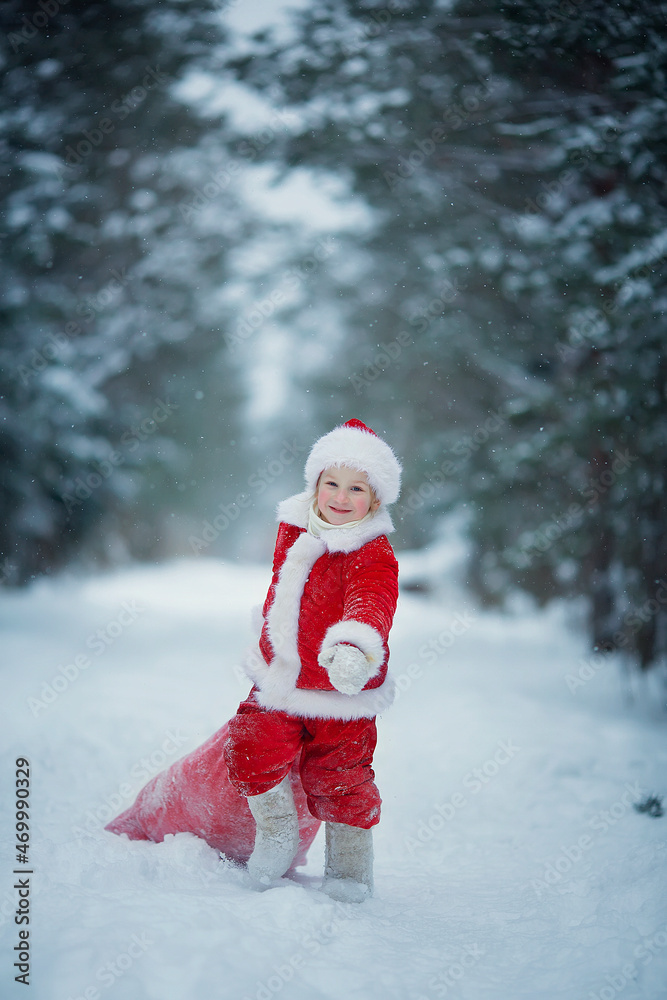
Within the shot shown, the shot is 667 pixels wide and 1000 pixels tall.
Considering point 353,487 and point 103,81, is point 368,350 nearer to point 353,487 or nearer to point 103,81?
point 103,81

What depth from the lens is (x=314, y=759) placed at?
90.4 inches

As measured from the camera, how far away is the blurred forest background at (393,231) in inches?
203

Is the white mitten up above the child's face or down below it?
below

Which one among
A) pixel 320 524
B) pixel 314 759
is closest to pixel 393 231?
pixel 320 524

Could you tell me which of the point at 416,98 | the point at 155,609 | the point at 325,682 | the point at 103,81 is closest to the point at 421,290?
the point at 416,98

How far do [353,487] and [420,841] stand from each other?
1.93m

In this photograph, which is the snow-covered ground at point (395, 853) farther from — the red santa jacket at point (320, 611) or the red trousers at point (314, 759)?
the red santa jacket at point (320, 611)

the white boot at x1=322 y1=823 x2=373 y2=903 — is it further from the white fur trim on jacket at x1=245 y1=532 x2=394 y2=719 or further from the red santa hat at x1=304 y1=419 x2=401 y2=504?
the red santa hat at x1=304 y1=419 x2=401 y2=504

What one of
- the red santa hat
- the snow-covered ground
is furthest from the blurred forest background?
the red santa hat

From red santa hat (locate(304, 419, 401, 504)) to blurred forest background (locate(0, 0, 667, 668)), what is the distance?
3.08 metres

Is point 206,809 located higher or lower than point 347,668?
lower

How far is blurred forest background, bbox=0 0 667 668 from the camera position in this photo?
515cm

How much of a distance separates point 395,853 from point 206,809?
1172mm

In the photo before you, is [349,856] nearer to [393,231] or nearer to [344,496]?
[344,496]
